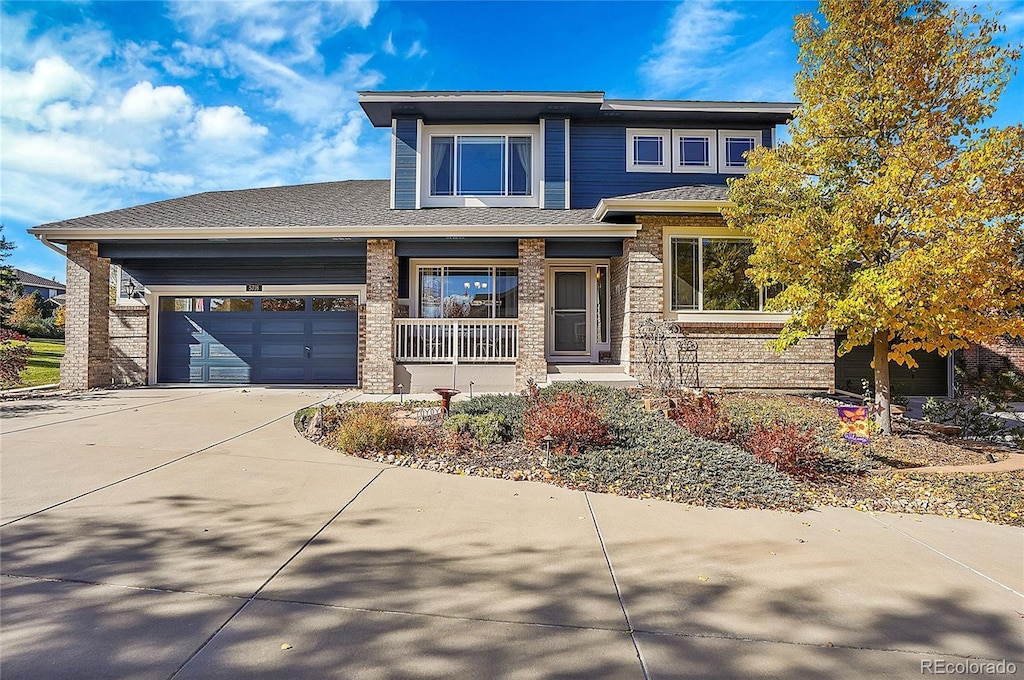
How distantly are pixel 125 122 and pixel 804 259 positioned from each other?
Result: 16013 mm

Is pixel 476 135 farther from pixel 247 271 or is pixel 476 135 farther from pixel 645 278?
pixel 247 271

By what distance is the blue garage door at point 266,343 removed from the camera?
1312 centimetres

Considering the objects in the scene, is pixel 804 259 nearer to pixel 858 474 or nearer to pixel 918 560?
pixel 858 474

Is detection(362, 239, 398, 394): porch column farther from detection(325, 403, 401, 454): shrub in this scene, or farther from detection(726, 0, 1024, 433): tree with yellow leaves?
detection(726, 0, 1024, 433): tree with yellow leaves

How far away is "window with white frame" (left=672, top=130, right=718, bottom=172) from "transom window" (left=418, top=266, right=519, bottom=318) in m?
5.24

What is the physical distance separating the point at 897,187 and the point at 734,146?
25.1ft

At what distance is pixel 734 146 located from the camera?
1314 centimetres

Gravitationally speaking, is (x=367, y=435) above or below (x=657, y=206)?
below

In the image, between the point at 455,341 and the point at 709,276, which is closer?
the point at 709,276

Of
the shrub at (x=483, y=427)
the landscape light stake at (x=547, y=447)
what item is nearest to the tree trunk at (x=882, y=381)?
the landscape light stake at (x=547, y=447)

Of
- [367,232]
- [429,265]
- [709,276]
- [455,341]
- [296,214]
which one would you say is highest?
[296,214]

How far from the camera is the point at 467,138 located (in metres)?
13.1

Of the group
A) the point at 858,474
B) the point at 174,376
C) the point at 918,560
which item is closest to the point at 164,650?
the point at 918,560

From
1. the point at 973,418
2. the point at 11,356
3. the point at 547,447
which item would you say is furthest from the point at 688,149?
the point at 11,356
